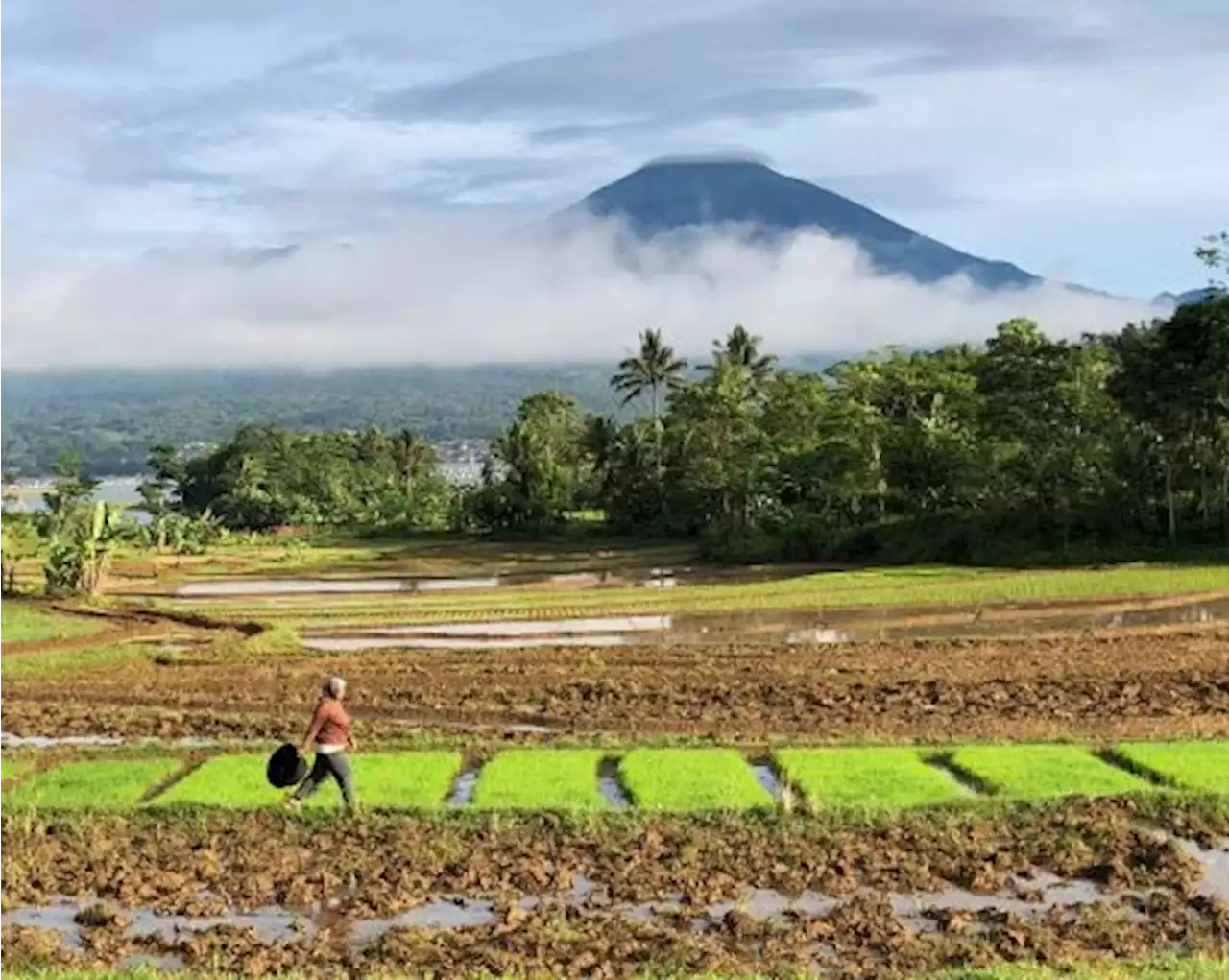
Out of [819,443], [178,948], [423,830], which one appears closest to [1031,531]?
[819,443]

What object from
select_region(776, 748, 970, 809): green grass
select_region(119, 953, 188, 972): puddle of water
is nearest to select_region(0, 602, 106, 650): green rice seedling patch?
select_region(776, 748, 970, 809): green grass

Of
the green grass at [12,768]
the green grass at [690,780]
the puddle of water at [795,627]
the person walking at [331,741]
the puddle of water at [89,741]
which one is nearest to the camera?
the person walking at [331,741]

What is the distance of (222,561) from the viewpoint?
68.6 metres

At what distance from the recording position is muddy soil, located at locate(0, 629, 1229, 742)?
23047 mm

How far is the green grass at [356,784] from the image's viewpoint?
17297mm

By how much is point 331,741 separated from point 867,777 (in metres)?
6.44

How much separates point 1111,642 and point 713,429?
4179 centimetres

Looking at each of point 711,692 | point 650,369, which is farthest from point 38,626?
point 650,369

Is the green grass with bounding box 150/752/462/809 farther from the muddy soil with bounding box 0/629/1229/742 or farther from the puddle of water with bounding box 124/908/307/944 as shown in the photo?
the puddle of water with bounding box 124/908/307/944

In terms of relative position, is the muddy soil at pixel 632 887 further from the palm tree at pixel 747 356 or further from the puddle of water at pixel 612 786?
the palm tree at pixel 747 356

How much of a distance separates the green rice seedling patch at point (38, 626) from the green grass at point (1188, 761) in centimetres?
2753

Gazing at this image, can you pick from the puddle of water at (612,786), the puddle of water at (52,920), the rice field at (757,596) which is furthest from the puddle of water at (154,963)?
the rice field at (757,596)

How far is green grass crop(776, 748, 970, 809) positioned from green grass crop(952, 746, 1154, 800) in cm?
51

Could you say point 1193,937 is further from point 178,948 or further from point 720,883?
point 178,948
